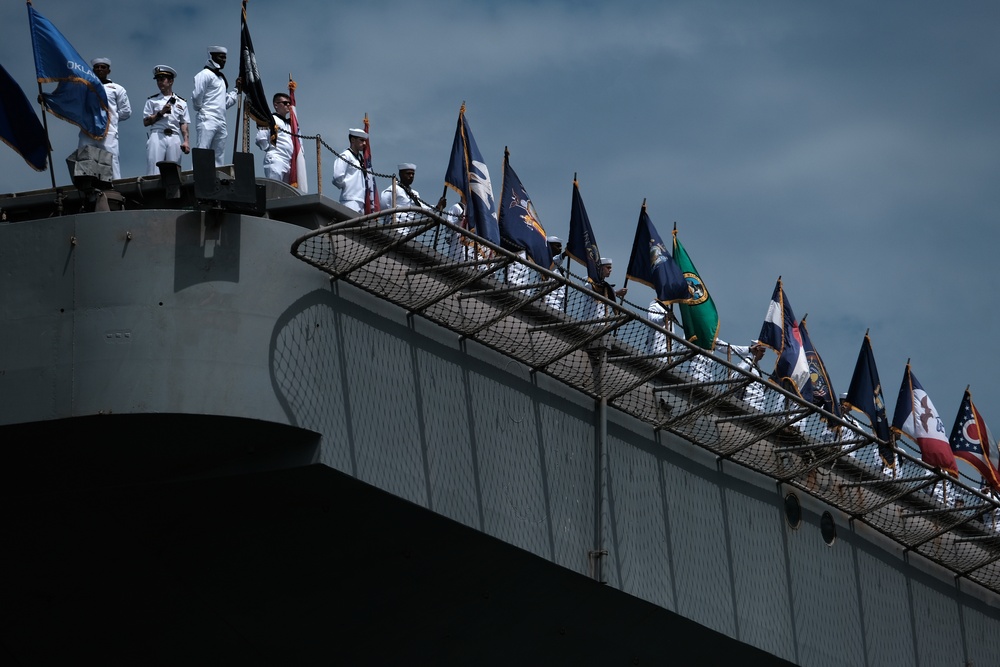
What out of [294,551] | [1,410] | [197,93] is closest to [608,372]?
[294,551]

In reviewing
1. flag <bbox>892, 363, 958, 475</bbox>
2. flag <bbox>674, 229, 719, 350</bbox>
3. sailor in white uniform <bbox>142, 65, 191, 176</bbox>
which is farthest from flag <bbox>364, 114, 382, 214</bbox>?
flag <bbox>892, 363, 958, 475</bbox>

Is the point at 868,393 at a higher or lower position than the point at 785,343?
lower

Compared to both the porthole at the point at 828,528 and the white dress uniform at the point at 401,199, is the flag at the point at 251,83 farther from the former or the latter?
the porthole at the point at 828,528

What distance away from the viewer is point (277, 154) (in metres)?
18.1

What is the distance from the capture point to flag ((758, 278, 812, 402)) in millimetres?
Answer: 23891

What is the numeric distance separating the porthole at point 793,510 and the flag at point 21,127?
11.3 m

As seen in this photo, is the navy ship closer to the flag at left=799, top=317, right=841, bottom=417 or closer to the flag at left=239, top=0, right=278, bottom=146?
the flag at left=239, top=0, right=278, bottom=146

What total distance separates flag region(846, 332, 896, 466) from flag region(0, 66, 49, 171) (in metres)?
13.5

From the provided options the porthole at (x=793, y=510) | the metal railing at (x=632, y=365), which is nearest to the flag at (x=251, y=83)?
the metal railing at (x=632, y=365)

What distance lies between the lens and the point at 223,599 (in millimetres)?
15945

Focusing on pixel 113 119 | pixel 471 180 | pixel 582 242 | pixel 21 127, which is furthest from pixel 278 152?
pixel 582 242

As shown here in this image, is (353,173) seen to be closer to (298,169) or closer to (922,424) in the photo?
(298,169)

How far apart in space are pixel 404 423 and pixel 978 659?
1419cm

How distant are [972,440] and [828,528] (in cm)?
526
